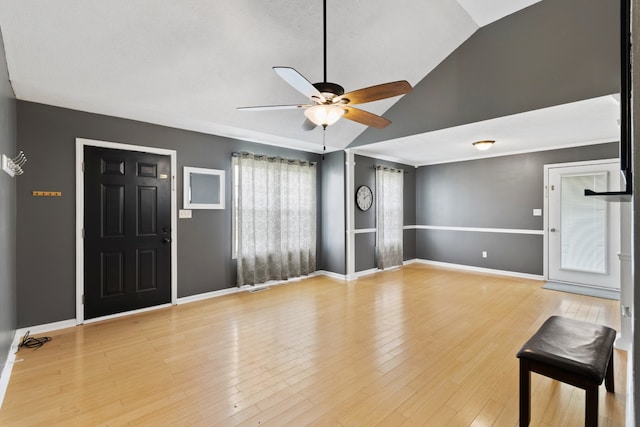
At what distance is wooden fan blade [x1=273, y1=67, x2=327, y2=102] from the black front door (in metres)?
2.79

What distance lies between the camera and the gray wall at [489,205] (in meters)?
5.46

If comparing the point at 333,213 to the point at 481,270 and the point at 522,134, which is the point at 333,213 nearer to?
the point at 522,134

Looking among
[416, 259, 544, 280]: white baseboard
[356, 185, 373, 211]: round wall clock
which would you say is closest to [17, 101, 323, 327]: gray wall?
[356, 185, 373, 211]: round wall clock

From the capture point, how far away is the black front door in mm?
3500

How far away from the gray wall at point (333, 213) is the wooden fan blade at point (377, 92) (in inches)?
132

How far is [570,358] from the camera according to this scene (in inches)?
63.5

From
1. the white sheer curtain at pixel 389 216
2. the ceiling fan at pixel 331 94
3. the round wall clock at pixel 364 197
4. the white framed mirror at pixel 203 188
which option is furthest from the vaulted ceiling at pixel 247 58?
the white sheer curtain at pixel 389 216

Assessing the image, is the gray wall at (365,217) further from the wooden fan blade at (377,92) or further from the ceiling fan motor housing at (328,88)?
the ceiling fan motor housing at (328,88)

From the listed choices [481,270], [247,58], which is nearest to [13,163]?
[247,58]

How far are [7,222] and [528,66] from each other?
18.0ft

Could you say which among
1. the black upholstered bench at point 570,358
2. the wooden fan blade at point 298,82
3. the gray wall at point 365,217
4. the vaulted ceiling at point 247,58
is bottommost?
the black upholstered bench at point 570,358

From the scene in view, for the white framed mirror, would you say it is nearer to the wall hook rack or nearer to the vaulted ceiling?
the vaulted ceiling

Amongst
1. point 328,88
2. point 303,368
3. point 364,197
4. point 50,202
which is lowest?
point 303,368

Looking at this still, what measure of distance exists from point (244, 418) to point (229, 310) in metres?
2.18
